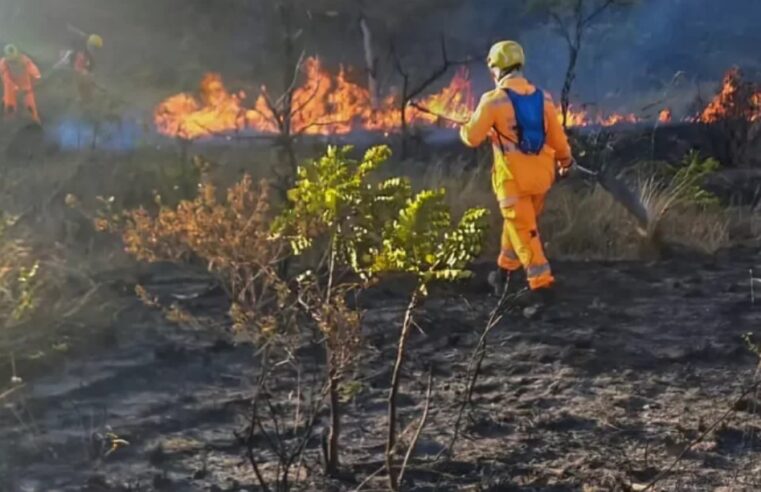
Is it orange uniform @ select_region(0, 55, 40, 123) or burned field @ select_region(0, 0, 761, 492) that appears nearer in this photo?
burned field @ select_region(0, 0, 761, 492)

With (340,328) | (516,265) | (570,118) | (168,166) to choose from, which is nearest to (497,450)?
(340,328)

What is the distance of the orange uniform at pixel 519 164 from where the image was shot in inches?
264

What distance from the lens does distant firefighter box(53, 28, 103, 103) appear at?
13555 mm

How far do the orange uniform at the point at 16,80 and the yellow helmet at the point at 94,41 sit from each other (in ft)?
4.37

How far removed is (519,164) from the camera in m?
6.88

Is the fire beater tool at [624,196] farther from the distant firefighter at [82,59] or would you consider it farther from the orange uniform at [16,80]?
the distant firefighter at [82,59]

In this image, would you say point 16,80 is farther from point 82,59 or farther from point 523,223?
point 523,223

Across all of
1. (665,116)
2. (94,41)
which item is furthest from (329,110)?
(665,116)

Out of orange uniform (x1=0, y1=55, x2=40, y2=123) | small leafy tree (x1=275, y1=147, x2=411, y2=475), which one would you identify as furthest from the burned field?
orange uniform (x1=0, y1=55, x2=40, y2=123)

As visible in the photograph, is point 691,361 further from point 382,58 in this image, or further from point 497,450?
point 382,58

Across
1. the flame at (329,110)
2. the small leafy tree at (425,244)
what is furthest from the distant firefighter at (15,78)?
the small leafy tree at (425,244)

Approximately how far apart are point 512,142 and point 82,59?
857 cm

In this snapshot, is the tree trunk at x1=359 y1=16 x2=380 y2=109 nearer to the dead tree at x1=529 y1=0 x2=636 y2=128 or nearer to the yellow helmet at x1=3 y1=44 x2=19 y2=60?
the dead tree at x1=529 y1=0 x2=636 y2=128

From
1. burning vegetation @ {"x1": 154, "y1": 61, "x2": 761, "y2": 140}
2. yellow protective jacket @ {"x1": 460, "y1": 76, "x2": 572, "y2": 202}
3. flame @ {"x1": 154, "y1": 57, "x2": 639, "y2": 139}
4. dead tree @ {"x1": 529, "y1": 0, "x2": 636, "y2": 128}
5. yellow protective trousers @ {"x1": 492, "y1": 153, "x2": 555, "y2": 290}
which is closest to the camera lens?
yellow protective jacket @ {"x1": 460, "y1": 76, "x2": 572, "y2": 202}
